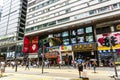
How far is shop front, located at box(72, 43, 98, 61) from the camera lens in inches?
1275

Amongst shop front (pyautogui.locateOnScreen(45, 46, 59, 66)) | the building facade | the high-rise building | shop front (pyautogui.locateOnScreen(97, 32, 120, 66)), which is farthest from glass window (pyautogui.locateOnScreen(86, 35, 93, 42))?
the high-rise building

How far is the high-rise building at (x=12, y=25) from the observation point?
197 ft

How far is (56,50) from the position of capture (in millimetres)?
39438

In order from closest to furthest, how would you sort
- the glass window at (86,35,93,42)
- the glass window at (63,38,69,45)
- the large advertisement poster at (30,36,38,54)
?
the glass window at (86,35,93,42)
the glass window at (63,38,69,45)
the large advertisement poster at (30,36,38,54)

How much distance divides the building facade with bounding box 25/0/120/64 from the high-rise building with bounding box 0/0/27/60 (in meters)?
15.3

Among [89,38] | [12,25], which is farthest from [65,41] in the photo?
[12,25]

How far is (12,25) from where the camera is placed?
6381cm

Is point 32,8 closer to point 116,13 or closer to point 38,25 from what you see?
→ point 38,25

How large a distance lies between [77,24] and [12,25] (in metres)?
37.5

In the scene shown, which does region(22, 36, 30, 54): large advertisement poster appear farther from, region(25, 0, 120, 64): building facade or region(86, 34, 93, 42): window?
region(86, 34, 93, 42): window

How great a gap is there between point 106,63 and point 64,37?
12.9 meters

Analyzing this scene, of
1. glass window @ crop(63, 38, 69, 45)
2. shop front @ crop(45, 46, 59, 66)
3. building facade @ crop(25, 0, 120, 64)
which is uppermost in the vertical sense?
building facade @ crop(25, 0, 120, 64)

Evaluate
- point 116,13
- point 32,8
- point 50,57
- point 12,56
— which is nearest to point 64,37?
point 50,57

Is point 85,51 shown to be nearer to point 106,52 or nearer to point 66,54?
point 106,52
